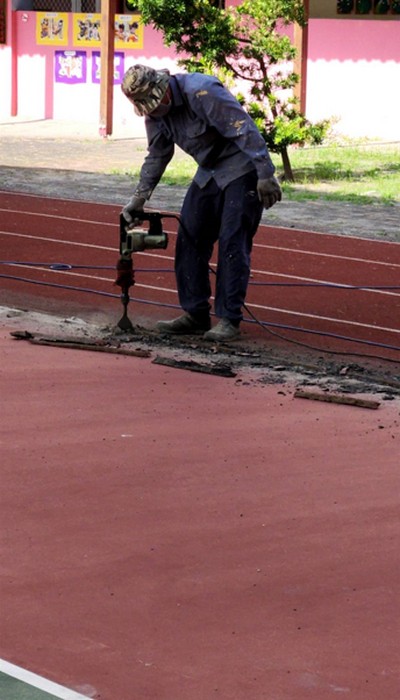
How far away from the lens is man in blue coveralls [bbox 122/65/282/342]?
8289 mm

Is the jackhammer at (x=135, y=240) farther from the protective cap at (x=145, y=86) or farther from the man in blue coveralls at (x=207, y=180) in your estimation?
the protective cap at (x=145, y=86)

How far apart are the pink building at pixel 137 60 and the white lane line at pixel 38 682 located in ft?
60.7

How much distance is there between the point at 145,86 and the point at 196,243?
1.05 m

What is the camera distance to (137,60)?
24.4 metres

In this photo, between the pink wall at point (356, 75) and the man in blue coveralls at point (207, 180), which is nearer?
the man in blue coveralls at point (207, 180)

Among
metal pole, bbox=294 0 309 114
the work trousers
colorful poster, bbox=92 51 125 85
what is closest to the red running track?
the work trousers

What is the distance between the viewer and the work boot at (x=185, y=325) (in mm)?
8922

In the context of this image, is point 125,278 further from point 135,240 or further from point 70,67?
point 70,67

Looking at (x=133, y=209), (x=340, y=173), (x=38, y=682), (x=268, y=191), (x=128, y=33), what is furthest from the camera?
(x=128, y=33)

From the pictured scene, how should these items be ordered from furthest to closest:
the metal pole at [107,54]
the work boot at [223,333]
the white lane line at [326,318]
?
1. the metal pole at [107,54]
2. the white lane line at [326,318]
3. the work boot at [223,333]

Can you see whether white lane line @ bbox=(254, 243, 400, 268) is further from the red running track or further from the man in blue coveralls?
the man in blue coveralls

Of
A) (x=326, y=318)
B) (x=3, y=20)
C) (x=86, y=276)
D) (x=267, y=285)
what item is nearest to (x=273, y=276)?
(x=267, y=285)

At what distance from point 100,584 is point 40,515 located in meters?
0.76

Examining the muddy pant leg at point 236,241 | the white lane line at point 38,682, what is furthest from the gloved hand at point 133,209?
the white lane line at point 38,682
